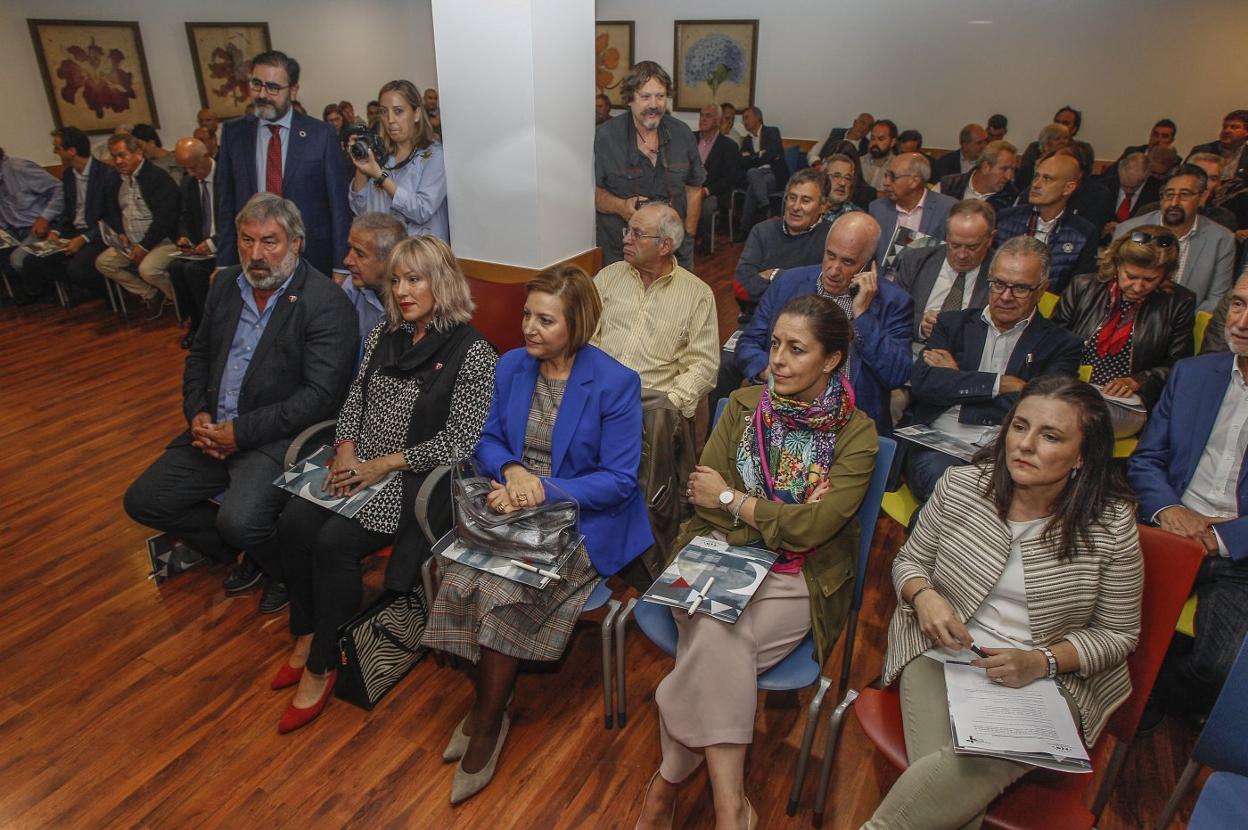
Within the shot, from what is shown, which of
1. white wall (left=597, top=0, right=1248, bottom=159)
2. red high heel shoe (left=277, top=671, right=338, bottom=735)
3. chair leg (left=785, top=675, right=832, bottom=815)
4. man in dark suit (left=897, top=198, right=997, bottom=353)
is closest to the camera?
chair leg (left=785, top=675, right=832, bottom=815)

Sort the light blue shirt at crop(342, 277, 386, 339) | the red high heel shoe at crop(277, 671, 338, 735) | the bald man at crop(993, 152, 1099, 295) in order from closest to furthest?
the red high heel shoe at crop(277, 671, 338, 735), the light blue shirt at crop(342, 277, 386, 339), the bald man at crop(993, 152, 1099, 295)

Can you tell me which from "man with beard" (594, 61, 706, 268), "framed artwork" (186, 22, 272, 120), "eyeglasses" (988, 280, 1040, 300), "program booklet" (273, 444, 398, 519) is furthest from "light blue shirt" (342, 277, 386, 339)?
"framed artwork" (186, 22, 272, 120)

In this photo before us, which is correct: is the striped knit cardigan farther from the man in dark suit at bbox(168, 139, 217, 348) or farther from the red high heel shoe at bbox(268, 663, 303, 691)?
the man in dark suit at bbox(168, 139, 217, 348)

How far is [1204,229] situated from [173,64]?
10208mm

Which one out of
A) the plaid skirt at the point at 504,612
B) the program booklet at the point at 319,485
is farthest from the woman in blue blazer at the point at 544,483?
the program booklet at the point at 319,485

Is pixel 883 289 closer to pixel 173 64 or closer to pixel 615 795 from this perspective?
pixel 615 795

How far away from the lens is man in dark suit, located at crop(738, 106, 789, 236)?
7598 mm

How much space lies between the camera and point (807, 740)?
2053 mm

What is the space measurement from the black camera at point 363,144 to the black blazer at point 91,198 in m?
3.78

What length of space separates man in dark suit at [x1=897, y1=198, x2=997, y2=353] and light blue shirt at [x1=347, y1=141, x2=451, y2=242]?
7.73 feet

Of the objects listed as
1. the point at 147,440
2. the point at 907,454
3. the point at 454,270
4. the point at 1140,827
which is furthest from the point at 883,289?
the point at 147,440

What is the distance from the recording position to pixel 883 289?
312 cm

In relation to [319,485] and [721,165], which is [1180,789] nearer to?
[319,485]

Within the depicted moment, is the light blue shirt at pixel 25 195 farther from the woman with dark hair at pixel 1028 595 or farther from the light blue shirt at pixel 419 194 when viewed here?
the woman with dark hair at pixel 1028 595
